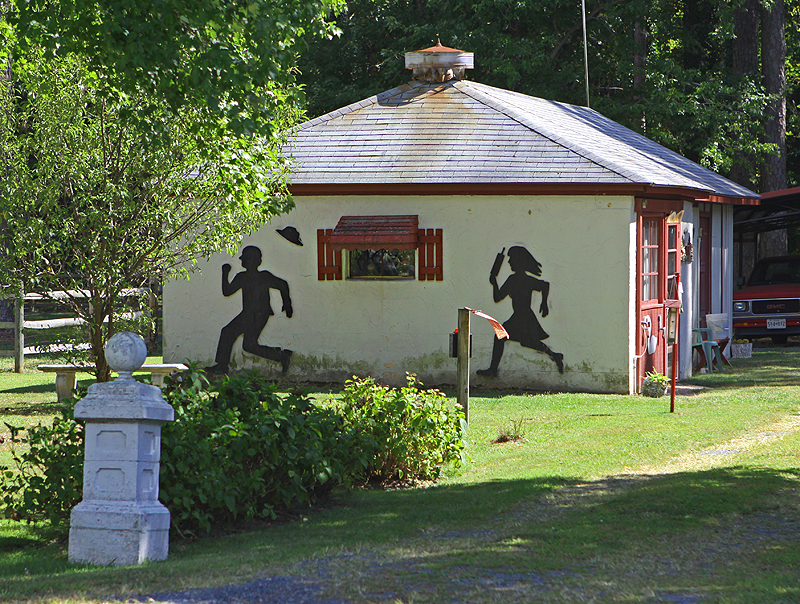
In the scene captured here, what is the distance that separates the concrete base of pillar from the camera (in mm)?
5672

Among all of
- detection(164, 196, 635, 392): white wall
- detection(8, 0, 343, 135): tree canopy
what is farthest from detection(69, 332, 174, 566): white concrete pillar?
detection(164, 196, 635, 392): white wall

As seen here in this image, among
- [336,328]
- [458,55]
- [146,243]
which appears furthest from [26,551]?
[458,55]

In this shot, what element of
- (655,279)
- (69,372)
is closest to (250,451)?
(69,372)

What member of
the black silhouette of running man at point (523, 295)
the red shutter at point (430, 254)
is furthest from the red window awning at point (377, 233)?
the black silhouette of running man at point (523, 295)

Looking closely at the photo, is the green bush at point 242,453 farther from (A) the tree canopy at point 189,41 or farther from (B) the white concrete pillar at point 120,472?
(A) the tree canopy at point 189,41

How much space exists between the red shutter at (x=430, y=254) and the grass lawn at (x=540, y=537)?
15.8 ft

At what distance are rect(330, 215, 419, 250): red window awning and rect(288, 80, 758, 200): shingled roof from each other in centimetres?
57

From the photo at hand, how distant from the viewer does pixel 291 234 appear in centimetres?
1509

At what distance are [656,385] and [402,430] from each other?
6956mm

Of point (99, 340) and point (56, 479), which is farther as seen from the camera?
point (99, 340)

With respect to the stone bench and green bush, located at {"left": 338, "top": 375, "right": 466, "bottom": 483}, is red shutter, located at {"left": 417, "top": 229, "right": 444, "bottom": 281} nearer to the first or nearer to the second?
the stone bench

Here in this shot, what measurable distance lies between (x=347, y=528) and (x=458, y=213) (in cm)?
849

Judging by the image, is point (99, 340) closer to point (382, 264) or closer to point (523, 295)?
point (382, 264)

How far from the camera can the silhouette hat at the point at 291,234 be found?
15.1 meters
